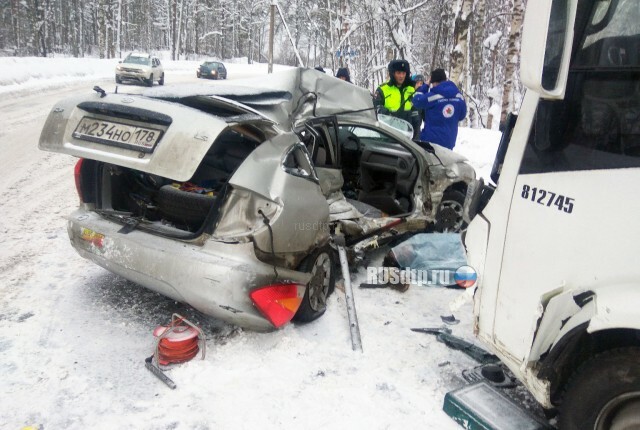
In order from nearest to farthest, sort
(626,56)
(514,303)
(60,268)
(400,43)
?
(626,56) → (514,303) → (60,268) → (400,43)

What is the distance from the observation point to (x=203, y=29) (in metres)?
69.2

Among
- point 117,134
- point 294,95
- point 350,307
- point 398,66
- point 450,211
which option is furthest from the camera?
point 398,66

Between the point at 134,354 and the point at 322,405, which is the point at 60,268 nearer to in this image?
the point at 134,354

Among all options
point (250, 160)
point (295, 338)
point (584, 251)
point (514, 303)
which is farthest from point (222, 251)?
point (584, 251)

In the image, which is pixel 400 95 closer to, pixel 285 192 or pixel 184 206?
pixel 285 192

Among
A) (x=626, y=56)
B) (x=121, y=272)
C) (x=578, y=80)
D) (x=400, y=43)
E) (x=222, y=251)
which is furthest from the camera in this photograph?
(x=400, y=43)

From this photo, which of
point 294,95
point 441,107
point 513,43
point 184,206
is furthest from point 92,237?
point 513,43

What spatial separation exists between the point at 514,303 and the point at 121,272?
2.72 metres

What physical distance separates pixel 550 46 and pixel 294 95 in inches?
119

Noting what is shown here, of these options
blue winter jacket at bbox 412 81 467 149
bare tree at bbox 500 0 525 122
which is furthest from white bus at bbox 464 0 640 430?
bare tree at bbox 500 0 525 122

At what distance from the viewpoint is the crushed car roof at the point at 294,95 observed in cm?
419

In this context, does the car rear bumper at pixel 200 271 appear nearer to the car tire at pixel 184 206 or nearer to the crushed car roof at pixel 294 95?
the car tire at pixel 184 206

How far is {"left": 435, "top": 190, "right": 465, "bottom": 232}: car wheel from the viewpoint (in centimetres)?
594

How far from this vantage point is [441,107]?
7340 millimetres
